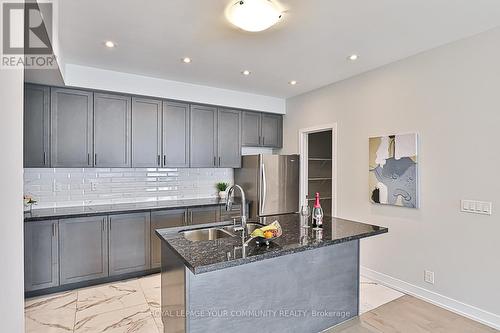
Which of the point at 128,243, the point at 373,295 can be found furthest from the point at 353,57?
the point at 128,243

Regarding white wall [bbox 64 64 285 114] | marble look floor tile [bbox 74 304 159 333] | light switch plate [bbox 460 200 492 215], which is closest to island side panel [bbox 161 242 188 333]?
marble look floor tile [bbox 74 304 159 333]

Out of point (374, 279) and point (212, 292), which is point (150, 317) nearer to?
point (212, 292)

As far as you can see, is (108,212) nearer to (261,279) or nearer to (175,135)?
(175,135)

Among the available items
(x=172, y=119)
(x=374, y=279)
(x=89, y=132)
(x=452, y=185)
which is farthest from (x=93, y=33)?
(x=374, y=279)

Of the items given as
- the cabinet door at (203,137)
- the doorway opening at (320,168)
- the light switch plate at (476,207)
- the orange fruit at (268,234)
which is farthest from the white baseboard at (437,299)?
the cabinet door at (203,137)

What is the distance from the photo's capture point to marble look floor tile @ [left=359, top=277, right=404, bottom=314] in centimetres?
286

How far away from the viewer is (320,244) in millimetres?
1958

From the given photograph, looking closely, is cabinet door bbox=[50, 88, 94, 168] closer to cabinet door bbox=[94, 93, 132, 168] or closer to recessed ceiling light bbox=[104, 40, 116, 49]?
cabinet door bbox=[94, 93, 132, 168]

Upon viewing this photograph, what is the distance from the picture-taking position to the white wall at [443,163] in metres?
2.49

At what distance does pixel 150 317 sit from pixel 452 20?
379 cm

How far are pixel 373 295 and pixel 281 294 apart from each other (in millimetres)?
1579

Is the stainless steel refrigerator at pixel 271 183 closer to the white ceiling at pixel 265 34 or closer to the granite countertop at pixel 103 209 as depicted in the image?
the granite countertop at pixel 103 209

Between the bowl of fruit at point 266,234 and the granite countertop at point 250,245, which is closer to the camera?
the granite countertop at point 250,245

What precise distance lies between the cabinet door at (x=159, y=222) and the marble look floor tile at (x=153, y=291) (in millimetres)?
194
